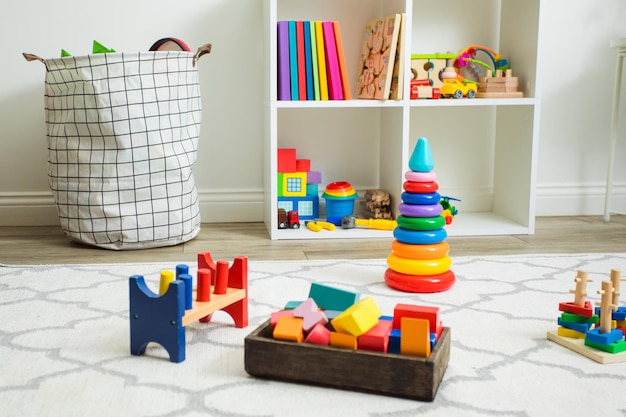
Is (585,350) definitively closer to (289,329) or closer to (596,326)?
(596,326)

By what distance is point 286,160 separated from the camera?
7.91 ft

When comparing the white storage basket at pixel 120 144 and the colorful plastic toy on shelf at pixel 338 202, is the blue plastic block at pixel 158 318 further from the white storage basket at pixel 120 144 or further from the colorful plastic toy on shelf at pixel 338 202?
the colorful plastic toy on shelf at pixel 338 202

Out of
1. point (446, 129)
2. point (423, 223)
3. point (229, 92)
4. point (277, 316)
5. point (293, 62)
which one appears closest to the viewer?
point (277, 316)

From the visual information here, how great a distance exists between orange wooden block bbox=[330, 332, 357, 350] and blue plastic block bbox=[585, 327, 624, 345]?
0.45m

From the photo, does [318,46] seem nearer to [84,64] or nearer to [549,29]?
[84,64]

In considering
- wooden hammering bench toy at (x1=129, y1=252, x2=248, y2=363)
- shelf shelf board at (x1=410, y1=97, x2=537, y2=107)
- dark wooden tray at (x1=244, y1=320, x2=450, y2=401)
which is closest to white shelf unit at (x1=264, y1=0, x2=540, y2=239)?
shelf shelf board at (x1=410, y1=97, x2=537, y2=107)

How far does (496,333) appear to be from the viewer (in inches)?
54.0

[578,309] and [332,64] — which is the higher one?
[332,64]

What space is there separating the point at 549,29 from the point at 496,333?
1627 millimetres

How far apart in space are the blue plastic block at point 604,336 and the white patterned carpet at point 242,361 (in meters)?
0.04

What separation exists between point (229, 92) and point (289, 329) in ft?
4.99

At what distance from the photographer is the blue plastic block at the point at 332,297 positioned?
1.19 m

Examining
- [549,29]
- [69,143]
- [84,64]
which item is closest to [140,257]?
[69,143]

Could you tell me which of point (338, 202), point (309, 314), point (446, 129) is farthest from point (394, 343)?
point (446, 129)
